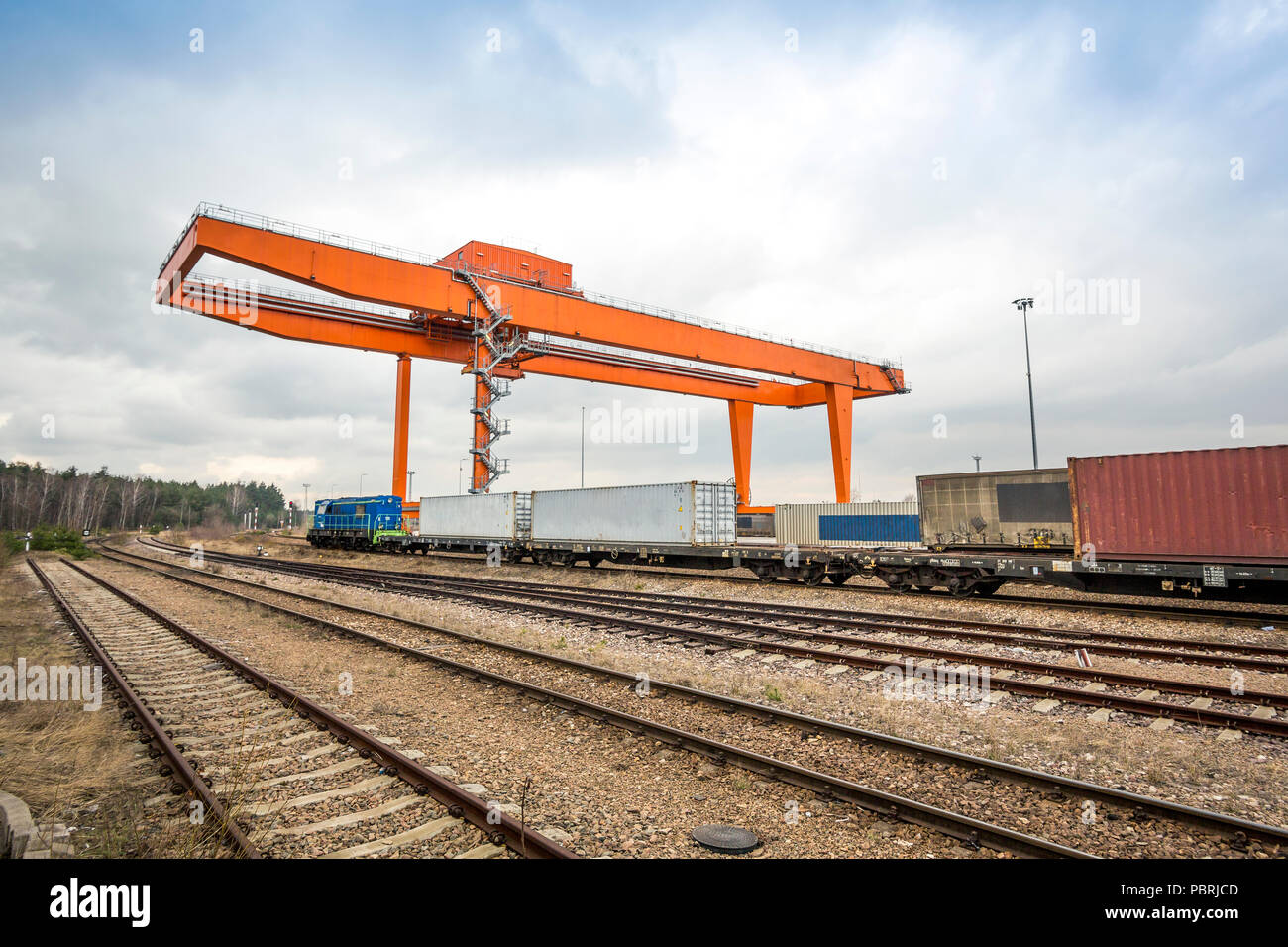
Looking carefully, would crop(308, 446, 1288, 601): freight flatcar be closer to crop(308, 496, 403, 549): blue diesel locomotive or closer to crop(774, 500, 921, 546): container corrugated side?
crop(774, 500, 921, 546): container corrugated side

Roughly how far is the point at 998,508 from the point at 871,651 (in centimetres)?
1021

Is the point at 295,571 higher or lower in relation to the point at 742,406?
lower

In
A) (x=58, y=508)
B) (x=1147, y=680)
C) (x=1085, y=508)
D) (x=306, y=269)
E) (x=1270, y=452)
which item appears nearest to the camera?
(x=1147, y=680)

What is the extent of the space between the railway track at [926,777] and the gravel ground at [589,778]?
0.30m

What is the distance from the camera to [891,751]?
586cm

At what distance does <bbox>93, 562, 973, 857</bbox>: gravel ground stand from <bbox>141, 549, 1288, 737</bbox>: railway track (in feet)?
13.9

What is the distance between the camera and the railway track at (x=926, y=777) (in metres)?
4.25

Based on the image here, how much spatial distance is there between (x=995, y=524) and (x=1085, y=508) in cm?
342

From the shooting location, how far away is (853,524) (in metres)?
27.8

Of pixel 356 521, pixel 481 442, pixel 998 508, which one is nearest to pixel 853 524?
pixel 998 508

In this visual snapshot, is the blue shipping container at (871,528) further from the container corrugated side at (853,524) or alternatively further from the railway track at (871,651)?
the railway track at (871,651)

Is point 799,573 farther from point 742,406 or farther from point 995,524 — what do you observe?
point 742,406
